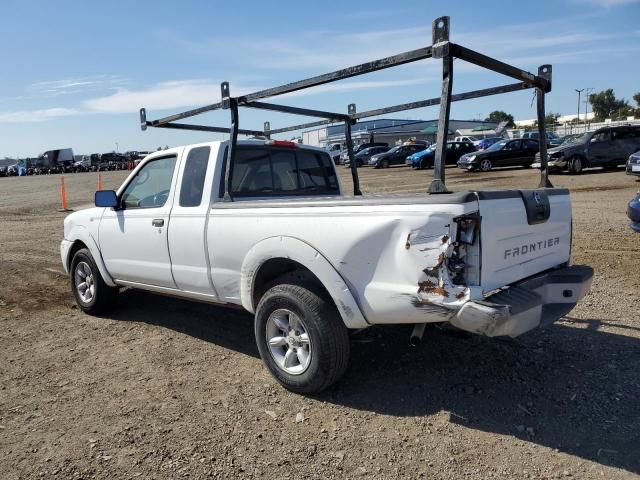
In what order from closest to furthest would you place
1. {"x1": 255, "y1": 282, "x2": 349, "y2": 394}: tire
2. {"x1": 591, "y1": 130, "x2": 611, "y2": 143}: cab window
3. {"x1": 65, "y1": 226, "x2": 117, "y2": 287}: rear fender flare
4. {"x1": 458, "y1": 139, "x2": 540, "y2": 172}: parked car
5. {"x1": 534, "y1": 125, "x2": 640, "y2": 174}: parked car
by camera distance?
{"x1": 255, "y1": 282, "x2": 349, "y2": 394}: tire < {"x1": 65, "y1": 226, "x2": 117, "y2": 287}: rear fender flare < {"x1": 534, "y1": 125, "x2": 640, "y2": 174}: parked car < {"x1": 591, "y1": 130, "x2": 611, "y2": 143}: cab window < {"x1": 458, "y1": 139, "x2": 540, "y2": 172}: parked car

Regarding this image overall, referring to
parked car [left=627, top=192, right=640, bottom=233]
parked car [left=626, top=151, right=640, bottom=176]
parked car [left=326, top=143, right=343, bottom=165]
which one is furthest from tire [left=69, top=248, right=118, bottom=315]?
parked car [left=326, top=143, right=343, bottom=165]

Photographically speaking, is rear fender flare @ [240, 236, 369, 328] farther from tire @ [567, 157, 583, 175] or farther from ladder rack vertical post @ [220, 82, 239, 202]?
tire @ [567, 157, 583, 175]

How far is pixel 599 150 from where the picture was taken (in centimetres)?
2058

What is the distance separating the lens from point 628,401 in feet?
11.7

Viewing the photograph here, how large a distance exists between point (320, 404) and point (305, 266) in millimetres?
982

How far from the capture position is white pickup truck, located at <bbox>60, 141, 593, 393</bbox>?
10.0 ft

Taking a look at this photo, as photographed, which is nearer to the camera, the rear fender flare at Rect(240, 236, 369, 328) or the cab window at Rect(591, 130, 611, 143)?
the rear fender flare at Rect(240, 236, 369, 328)

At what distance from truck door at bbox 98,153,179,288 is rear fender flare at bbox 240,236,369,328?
1111 millimetres

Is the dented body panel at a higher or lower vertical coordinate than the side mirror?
lower

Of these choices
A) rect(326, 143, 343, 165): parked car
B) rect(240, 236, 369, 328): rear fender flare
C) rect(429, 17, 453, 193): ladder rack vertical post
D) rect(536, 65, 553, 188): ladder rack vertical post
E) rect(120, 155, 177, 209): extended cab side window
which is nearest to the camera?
rect(429, 17, 453, 193): ladder rack vertical post

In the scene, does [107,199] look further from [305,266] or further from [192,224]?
[305,266]

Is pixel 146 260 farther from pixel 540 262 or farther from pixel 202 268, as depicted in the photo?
pixel 540 262

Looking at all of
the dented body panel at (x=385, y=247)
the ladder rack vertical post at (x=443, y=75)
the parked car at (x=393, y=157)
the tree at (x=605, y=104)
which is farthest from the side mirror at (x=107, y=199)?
the tree at (x=605, y=104)

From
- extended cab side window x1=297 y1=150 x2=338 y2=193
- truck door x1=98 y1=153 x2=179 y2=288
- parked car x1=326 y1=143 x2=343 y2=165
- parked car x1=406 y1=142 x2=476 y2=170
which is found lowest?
truck door x1=98 y1=153 x2=179 y2=288
